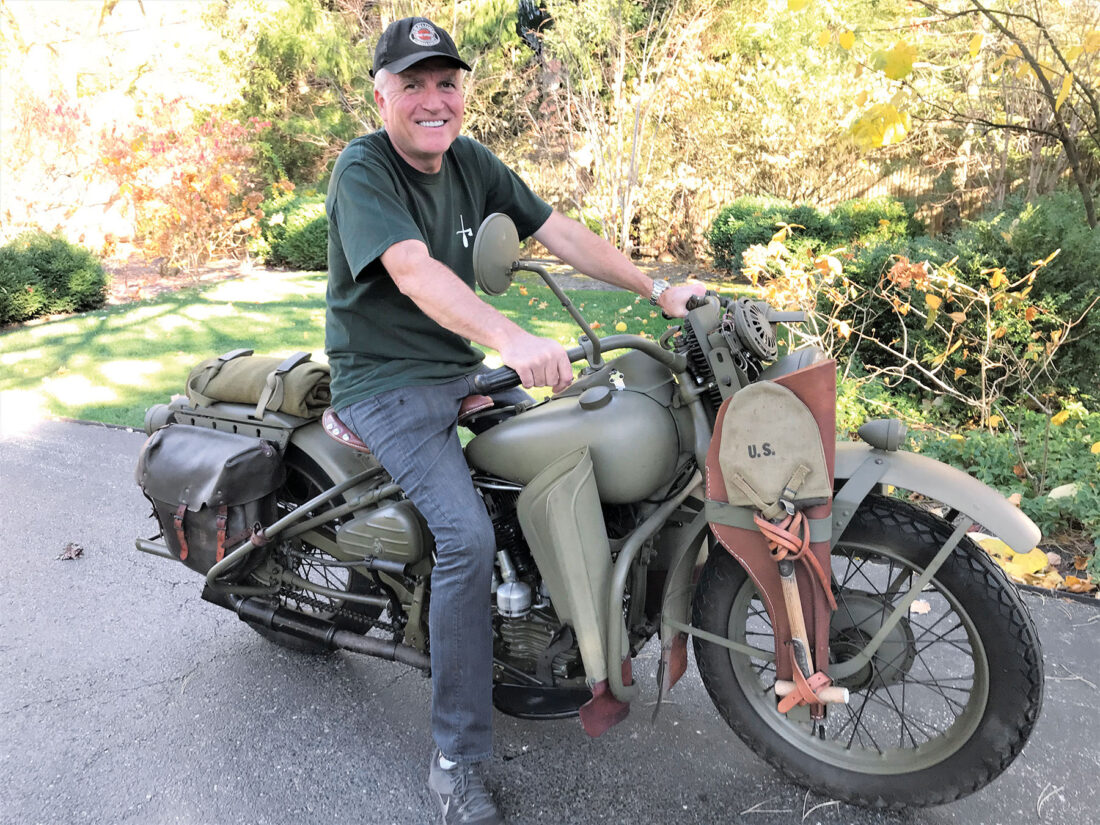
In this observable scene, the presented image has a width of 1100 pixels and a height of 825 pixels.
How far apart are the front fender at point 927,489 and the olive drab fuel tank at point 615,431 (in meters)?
0.44

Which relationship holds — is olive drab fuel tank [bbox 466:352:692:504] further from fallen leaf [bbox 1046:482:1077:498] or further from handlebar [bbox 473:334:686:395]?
fallen leaf [bbox 1046:482:1077:498]

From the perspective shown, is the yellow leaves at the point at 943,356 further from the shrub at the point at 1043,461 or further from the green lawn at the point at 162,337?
the green lawn at the point at 162,337

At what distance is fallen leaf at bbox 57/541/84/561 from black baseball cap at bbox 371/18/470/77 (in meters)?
3.14

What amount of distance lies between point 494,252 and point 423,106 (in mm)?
764

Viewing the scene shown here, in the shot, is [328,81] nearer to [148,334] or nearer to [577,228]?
[148,334]

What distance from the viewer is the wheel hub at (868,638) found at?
7.44 feet

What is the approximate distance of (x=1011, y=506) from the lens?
2.04 meters

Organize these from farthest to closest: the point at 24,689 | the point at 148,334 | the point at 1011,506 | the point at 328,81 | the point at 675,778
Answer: the point at 328,81, the point at 148,334, the point at 24,689, the point at 675,778, the point at 1011,506

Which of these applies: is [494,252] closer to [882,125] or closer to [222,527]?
[222,527]

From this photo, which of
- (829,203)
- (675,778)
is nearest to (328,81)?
(829,203)

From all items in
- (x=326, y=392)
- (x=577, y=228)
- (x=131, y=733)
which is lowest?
(x=131, y=733)

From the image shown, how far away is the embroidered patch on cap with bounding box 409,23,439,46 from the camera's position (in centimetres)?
235

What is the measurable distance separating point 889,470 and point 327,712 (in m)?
2.12

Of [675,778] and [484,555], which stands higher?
[484,555]
